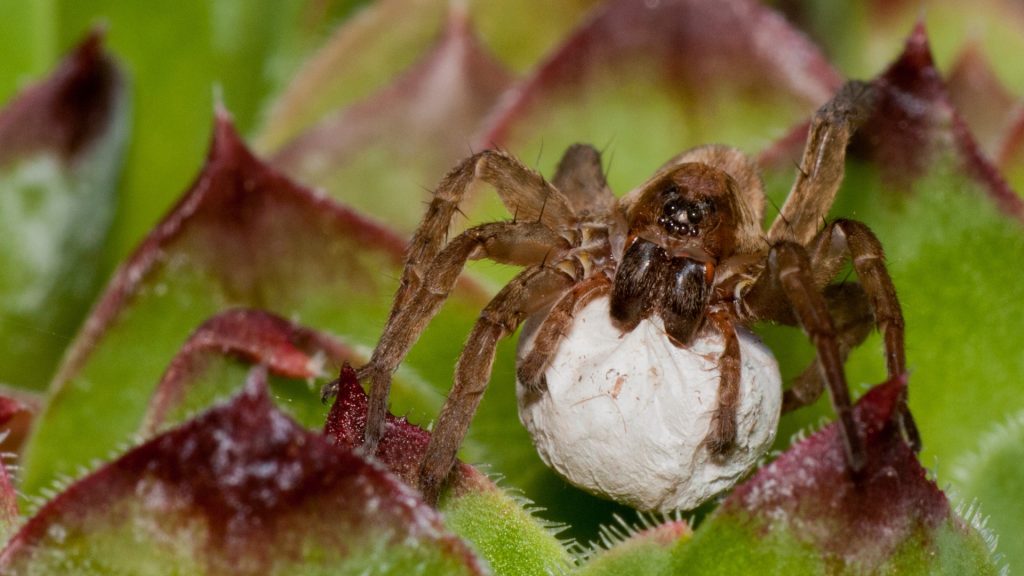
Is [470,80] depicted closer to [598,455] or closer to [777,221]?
[777,221]

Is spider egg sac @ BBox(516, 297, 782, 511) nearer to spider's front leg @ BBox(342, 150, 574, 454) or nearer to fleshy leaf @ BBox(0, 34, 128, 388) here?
spider's front leg @ BBox(342, 150, 574, 454)

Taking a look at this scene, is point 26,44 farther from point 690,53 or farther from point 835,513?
point 835,513

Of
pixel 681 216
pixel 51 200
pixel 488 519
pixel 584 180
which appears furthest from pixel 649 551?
pixel 51 200

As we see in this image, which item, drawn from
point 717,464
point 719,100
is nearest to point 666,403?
point 717,464

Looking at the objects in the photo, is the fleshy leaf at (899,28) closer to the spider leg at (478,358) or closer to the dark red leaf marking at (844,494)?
the spider leg at (478,358)

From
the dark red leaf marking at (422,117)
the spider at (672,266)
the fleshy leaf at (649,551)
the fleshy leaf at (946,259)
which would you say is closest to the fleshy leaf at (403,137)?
the dark red leaf marking at (422,117)

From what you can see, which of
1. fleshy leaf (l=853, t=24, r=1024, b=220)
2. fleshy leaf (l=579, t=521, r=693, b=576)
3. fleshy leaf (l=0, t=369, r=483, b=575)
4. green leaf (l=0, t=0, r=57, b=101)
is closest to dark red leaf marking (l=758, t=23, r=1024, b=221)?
fleshy leaf (l=853, t=24, r=1024, b=220)

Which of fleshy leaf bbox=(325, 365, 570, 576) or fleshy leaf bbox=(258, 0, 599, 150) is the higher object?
fleshy leaf bbox=(258, 0, 599, 150)

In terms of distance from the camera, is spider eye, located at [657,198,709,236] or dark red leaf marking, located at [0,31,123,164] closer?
spider eye, located at [657,198,709,236]
